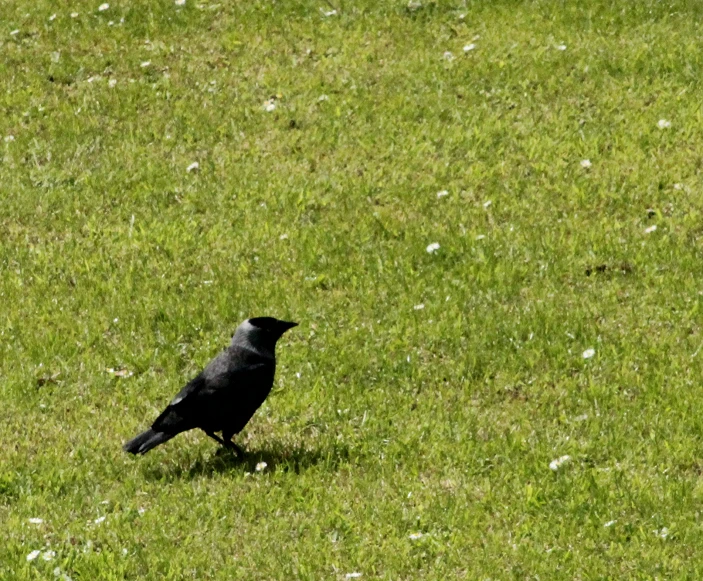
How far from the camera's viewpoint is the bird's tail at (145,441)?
24.0 feet

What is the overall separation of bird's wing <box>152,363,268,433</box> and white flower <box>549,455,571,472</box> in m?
1.70

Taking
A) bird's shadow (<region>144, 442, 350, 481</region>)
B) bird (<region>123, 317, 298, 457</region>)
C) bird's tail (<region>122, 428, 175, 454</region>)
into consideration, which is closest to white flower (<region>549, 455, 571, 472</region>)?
bird's shadow (<region>144, 442, 350, 481</region>)

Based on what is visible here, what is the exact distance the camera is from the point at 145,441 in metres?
7.33

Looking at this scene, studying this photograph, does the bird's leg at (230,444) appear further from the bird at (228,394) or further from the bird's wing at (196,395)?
the bird's wing at (196,395)

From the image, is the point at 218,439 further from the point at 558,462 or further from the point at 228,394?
the point at 558,462

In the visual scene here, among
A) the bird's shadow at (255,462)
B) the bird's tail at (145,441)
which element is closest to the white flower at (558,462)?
the bird's shadow at (255,462)

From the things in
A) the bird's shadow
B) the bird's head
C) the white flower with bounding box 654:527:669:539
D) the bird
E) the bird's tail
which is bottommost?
the bird's shadow

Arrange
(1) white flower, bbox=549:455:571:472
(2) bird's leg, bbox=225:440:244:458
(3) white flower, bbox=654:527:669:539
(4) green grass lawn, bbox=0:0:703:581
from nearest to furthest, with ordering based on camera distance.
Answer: (3) white flower, bbox=654:527:669:539 < (4) green grass lawn, bbox=0:0:703:581 < (1) white flower, bbox=549:455:571:472 < (2) bird's leg, bbox=225:440:244:458

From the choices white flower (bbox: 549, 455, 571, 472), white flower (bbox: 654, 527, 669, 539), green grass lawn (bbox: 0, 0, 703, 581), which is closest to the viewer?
white flower (bbox: 654, 527, 669, 539)

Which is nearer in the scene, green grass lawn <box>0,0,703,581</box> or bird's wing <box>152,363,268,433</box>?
green grass lawn <box>0,0,703,581</box>

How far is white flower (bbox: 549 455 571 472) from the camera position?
7.08 m

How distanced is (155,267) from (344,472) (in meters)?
3.50

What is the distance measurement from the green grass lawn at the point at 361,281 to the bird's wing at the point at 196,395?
299 mm

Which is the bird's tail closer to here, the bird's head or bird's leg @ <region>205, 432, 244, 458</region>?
bird's leg @ <region>205, 432, 244, 458</region>
